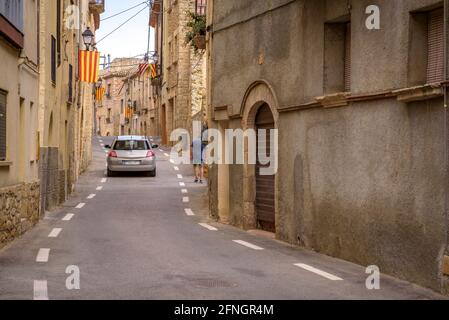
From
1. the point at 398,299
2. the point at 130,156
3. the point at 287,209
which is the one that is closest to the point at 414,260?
the point at 398,299

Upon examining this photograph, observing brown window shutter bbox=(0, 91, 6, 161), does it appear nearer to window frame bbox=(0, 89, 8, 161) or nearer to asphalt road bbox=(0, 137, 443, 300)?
window frame bbox=(0, 89, 8, 161)

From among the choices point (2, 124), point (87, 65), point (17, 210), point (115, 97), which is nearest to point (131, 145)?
point (87, 65)

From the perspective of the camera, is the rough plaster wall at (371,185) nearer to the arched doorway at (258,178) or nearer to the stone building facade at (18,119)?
the arched doorway at (258,178)

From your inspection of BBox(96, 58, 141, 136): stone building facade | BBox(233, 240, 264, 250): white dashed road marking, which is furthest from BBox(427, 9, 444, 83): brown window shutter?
BBox(96, 58, 141, 136): stone building facade

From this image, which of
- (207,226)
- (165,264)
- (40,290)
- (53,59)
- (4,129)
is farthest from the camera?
(53,59)

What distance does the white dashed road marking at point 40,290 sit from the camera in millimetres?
8367

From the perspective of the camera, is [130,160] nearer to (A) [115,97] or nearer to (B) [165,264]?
(B) [165,264]

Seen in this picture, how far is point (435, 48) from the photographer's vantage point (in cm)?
1020

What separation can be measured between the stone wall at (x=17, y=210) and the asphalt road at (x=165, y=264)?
0.75 feet

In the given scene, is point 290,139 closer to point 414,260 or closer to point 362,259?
point 362,259

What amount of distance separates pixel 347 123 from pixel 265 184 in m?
4.85

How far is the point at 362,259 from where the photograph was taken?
11.6 metres

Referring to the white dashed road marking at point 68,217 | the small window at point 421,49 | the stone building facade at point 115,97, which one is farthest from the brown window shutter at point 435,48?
the stone building facade at point 115,97

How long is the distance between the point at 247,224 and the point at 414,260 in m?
7.76
